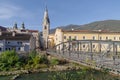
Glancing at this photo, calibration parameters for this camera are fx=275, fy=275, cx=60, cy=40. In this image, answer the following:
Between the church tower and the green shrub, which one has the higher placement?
the church tower

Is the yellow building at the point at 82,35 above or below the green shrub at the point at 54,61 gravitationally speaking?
above

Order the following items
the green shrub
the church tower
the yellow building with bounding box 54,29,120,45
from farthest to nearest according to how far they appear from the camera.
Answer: the church tower < the yellow building with bounding box 54,29,120,45 < the green shrub

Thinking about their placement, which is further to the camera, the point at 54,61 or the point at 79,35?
the point at 79,35

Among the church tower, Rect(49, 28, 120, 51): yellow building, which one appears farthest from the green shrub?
the church tower

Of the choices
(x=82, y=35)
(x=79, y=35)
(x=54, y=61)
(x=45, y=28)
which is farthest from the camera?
(x=45, y=28)

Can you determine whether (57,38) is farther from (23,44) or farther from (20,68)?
(20,68)

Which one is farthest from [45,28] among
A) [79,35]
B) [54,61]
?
[54,61]

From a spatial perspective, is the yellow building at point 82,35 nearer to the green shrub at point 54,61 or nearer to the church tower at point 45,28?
the church tower at point 45,28

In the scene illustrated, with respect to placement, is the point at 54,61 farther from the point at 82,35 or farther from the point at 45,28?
the point at 45,28

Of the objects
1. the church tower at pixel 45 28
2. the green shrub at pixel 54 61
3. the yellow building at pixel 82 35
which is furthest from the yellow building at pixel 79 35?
the green shrub at pixel 54 61

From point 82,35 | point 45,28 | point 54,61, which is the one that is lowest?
point 54,61

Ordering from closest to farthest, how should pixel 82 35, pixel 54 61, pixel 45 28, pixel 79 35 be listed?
pixel 54 61 < pixel 82 35 < pixel 79 35 < pixel 45 28

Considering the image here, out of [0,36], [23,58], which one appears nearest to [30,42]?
[0,36]

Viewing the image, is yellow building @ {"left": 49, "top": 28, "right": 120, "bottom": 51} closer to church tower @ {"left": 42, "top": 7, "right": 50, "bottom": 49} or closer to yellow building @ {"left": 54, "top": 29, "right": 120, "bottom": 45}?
yellow building @ {"left": 54, "top": 29, "right": 120, "bottom": 45}
